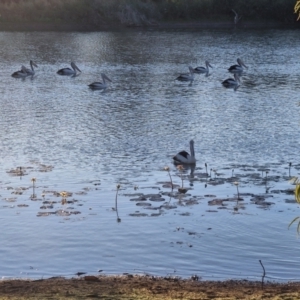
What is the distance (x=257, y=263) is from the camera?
10.7 metres

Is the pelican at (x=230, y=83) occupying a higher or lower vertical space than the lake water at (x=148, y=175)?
higher

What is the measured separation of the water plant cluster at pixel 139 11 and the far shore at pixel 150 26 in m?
0.55

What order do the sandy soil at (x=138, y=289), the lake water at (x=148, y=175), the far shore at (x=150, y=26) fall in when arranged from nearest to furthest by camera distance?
the sandy soil at (x=138, y=289) < the lake water at (x=148, y=175) < the far shore at (x=150, y=26)

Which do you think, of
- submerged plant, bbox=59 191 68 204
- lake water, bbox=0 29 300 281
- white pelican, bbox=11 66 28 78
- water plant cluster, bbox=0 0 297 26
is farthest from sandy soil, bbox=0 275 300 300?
water plant cluster, bbox=0 0 297 26

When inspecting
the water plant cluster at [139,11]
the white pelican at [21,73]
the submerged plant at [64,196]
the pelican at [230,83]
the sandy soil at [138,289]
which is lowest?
the sandy soil at [138,289]

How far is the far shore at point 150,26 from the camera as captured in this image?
192 feet

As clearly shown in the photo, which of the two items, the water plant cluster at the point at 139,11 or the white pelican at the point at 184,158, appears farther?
the water plant cluster at the point at 139,11

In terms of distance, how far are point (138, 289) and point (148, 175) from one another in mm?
7159

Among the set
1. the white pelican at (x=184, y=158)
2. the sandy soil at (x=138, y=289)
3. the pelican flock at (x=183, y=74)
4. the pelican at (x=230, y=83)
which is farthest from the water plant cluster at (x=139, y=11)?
the sandy soil at (x=138, y=289)

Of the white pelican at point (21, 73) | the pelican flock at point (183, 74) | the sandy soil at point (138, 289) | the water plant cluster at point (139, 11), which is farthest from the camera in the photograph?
the water plant cluster at point (139, 11)

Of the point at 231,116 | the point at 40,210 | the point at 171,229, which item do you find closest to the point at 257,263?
the point at 171,229

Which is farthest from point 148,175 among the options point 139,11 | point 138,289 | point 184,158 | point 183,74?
point 139,11

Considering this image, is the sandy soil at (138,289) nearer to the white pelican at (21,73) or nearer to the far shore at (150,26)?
the white pelican at (21,73)

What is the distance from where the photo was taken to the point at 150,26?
205 ft
